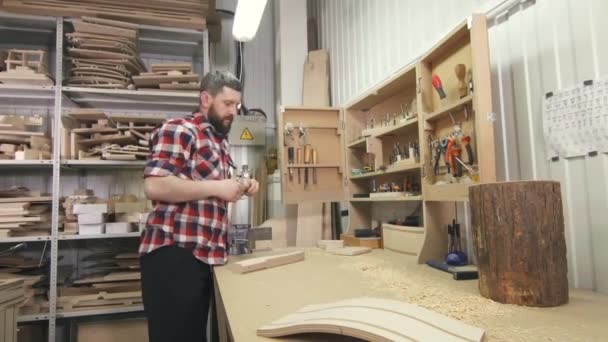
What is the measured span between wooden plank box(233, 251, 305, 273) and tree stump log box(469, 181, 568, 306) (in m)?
0.83

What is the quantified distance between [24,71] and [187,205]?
1742 millimetres

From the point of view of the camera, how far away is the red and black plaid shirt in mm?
1369

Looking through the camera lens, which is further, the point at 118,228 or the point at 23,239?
the point at 118,228

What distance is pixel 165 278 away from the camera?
52.7 inches

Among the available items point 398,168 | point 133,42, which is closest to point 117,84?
point 133,42

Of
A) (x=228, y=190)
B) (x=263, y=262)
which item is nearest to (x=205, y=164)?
(x=228, y=190)

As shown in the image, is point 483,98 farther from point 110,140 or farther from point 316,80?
point 110,140

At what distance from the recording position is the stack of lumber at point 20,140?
2.26 m

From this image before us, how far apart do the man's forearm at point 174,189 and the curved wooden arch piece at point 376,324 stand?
0.74 m

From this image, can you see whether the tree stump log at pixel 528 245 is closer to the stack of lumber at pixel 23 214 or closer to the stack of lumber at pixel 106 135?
the stack of lumber at pixel 106 135

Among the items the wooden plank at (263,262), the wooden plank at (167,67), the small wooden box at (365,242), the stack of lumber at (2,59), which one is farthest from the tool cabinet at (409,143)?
the stack of lumber at (2,59)

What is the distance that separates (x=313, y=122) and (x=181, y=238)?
4.10 feet

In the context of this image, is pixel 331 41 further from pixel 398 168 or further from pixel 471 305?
pixel 471 305

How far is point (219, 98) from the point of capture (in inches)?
61.3
